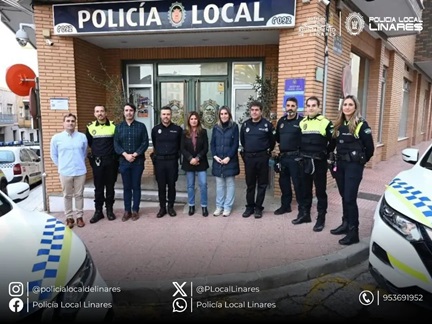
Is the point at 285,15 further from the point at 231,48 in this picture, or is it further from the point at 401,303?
the point at 401,303

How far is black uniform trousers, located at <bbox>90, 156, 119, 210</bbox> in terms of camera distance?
5.64 meters

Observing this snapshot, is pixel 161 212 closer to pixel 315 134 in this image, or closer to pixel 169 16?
pixel 315 134

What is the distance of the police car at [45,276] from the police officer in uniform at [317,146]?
3362 mm

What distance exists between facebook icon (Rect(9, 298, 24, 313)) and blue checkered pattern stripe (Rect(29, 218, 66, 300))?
128 mm

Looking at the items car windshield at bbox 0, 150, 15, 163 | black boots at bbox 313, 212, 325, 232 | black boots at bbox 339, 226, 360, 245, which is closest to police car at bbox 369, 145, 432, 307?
black boots at bbox 339, 226, 360, 245

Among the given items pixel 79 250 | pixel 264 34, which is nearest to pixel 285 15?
pixel 264 34

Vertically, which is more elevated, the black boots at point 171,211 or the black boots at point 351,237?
the black boots at point 351,237

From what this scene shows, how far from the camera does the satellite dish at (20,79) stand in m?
6.46

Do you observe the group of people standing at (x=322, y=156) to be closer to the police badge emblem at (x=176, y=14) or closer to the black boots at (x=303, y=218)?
the black boots at (x=303, y=218)

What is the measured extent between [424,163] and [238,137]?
2.69 metres

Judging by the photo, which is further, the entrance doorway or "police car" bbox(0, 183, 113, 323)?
the entrance doorway

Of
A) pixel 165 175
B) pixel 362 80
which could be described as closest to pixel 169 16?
pixel 165 175

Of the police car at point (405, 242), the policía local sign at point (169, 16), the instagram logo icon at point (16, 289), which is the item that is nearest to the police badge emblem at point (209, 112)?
the policía local sign at point (169, 16)

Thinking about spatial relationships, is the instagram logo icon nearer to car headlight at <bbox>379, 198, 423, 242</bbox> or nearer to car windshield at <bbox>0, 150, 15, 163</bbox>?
car headlight at <bbox>379, 198, 423, 242</bbox>
